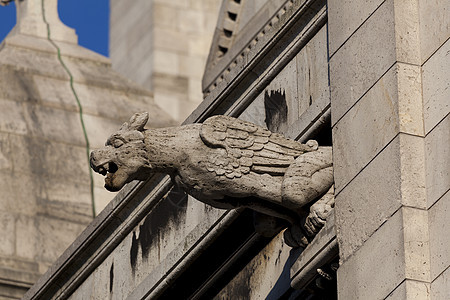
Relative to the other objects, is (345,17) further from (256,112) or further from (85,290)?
(85,290)

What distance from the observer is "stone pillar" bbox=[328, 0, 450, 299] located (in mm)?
12525

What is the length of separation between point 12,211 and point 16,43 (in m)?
3.73

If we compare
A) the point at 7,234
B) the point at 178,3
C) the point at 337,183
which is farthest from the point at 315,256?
the point at 178,3

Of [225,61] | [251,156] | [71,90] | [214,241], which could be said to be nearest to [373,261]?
[251,156]

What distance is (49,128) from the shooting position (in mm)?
24828

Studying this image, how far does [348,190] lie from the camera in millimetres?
13453

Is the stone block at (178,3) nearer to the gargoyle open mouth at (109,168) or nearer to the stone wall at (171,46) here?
the stone wall at (171,46)

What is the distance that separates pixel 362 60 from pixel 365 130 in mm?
622

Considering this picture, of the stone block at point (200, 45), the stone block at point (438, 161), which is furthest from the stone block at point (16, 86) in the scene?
the stone block at point (438, 161)

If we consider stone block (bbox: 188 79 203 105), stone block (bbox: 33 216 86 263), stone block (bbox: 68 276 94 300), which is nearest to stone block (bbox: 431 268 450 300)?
stone block (bbox: 68 276 94 300)

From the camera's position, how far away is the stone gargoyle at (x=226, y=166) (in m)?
13.8

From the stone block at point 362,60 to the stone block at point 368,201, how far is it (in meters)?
0.69

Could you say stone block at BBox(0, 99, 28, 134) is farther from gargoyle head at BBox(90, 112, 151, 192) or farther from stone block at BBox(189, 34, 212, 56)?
gargoyle head at BBox(90, 112, 151, 192)

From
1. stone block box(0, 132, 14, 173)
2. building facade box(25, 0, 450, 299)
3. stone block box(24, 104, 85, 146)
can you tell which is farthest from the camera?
stone block box(24, 104, 85, 146)
